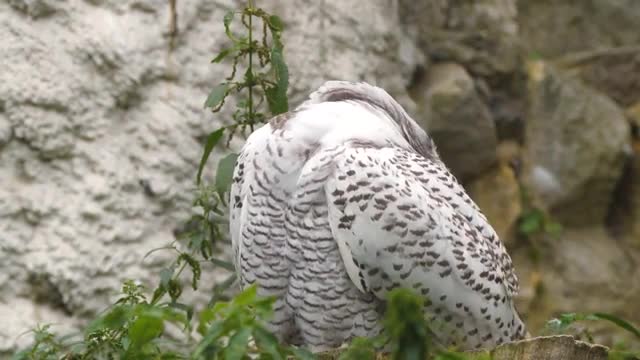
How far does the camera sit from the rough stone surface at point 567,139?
4887 mm

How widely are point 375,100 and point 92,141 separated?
1149 mm

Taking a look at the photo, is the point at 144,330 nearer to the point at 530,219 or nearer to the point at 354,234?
the point at 354,234

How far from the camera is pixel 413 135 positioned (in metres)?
2.86

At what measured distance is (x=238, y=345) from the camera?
1688mm

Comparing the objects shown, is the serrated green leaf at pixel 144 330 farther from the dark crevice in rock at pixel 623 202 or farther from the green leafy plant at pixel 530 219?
the dark crevice in rock at pixel 623 202

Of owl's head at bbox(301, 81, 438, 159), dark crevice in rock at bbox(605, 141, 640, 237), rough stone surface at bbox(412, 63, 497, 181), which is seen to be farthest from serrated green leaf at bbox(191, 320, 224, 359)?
dark crevice in rock at bbox(605, 141, 640, 237)

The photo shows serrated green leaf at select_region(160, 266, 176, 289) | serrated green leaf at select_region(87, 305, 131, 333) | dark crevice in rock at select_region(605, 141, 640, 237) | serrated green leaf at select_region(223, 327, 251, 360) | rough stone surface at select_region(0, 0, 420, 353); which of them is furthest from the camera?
dark crevice in rock at select_region(605, 141, 640, 237)

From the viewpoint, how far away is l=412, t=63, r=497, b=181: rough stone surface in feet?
14.9

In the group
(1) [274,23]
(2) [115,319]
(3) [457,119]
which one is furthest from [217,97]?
(3) [457,119]

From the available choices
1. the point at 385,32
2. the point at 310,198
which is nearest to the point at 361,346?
the point at 310,198

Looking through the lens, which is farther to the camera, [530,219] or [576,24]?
[576,24]

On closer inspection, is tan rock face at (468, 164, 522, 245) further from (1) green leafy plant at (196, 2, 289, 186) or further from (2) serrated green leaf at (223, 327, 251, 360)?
(2) serrated green leaf at (223, 327, 251, 360)

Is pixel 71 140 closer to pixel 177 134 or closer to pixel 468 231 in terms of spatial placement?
pixel 177 134

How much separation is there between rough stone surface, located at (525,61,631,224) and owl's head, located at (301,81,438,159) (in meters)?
2.10
